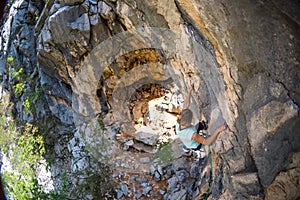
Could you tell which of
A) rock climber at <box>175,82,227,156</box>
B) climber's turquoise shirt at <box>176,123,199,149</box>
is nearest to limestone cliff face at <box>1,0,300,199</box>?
rock climber at <box>175,82,227,156</box>

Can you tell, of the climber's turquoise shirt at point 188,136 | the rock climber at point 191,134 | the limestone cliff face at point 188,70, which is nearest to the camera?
the limestone cliff face at point 188,70

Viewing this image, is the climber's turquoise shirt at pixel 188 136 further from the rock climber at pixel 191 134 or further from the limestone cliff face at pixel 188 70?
the limestone cliff face at pixel 188 70

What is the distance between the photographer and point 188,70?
16.4 ft

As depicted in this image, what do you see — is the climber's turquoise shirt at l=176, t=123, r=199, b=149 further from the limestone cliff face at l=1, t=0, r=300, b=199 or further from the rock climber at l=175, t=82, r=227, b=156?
the limestone cliff face at l=1, t=0, r=300, b=199

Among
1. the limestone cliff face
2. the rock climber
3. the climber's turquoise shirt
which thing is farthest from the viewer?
the climber's turquoise shirt

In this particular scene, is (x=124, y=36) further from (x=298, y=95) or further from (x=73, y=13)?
(x=298, y=95)

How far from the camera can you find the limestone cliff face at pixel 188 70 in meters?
2.48

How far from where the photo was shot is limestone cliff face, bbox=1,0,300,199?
248 cm

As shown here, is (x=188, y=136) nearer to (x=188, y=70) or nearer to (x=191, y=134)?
(x=191, y=134)

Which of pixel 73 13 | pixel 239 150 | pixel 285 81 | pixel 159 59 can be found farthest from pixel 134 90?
pixel 285 81

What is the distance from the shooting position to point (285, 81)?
95.7 inches

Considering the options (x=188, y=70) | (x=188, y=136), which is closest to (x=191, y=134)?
(x=188, y=136)

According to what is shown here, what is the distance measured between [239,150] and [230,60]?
102cm

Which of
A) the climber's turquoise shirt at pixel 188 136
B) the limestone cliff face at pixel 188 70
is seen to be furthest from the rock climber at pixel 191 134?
the limestone cliff face at pixel 188 70
